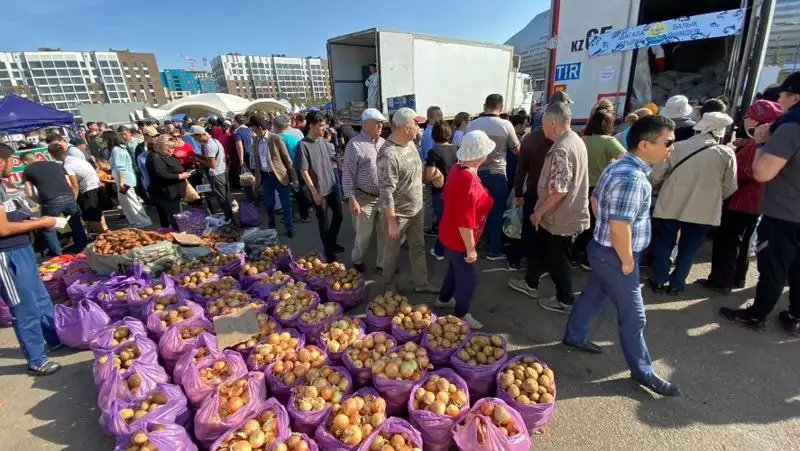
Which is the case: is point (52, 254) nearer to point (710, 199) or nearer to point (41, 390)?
point (41, 390)

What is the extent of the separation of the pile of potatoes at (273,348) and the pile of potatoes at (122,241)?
9.04 ft

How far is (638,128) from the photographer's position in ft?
7.46

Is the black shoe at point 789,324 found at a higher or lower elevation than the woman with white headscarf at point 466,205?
lower

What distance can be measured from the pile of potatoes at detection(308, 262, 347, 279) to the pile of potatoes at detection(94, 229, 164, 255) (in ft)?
7.63

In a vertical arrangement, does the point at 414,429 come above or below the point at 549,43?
below

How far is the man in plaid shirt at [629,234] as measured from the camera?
2.22 metres

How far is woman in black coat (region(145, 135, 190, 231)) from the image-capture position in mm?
5551

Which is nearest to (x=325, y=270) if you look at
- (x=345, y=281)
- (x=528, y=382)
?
(x=345, y=281)

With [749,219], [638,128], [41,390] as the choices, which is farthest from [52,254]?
[749,219]

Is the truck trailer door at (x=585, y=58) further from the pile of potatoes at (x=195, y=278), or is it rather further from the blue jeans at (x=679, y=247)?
the pile of potatoes at (x=195, y=278)

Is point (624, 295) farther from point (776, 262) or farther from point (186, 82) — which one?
point (186, 82)

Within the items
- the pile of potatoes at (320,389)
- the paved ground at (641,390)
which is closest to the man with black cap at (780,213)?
the paved ground at (641,390)

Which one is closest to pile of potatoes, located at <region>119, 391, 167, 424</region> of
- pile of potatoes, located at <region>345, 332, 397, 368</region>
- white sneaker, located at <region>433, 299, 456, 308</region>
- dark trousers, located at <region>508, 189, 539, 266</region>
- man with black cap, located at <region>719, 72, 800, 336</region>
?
pile of potatoes, located at <region>345, 332, 397, 368</region>

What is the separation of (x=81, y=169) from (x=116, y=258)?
9.55ft
